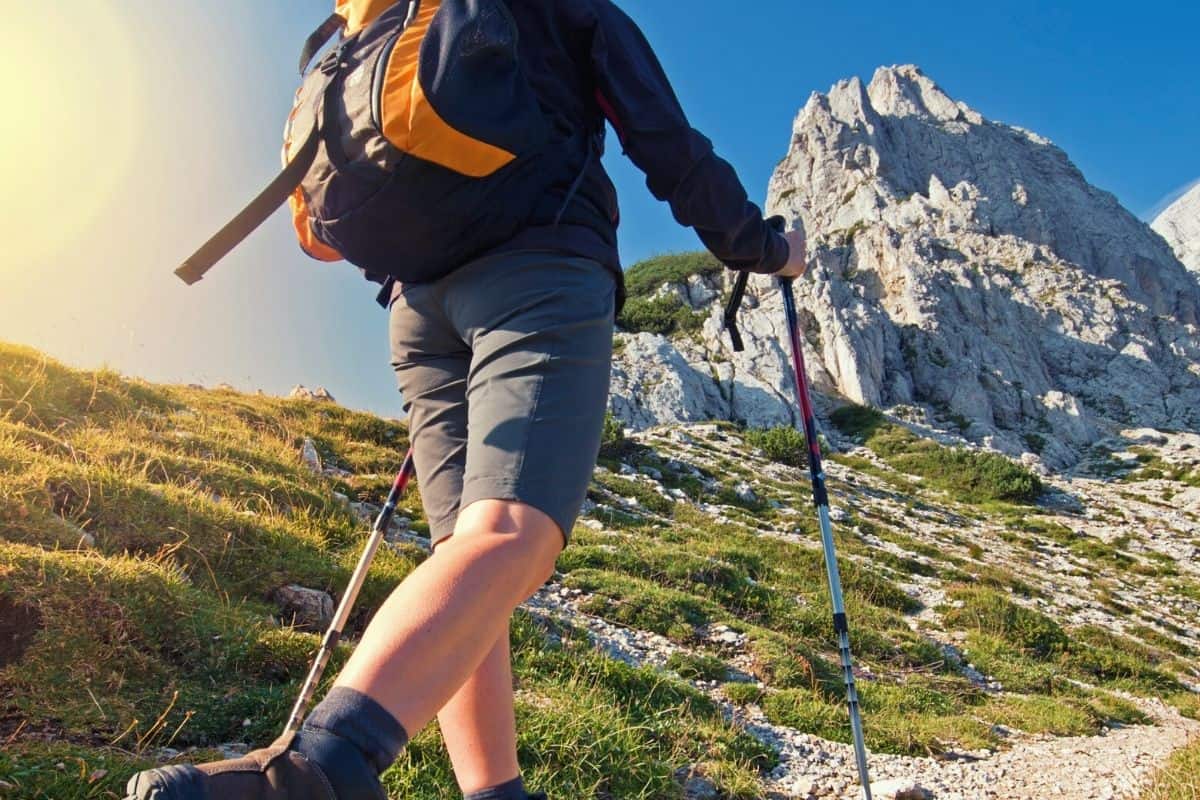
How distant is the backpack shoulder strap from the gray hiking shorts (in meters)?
0.46

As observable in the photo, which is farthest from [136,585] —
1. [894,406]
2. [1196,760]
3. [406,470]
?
[894,406]

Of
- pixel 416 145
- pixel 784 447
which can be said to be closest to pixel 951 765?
pixel 416 145

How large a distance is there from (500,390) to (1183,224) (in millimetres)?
225412

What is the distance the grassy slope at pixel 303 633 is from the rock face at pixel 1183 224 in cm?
17946

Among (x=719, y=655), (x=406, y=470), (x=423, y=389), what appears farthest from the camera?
(x=719, y=655)

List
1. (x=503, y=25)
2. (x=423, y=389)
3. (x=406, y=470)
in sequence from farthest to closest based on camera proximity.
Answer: (x=406, y=470), (x=423, y=389), (x=503, y=25)

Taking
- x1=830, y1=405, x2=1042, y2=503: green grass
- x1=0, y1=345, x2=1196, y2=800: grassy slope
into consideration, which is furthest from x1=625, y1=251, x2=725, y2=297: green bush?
x1=0, y1=345, x2=1196, y2=800: grassy slope

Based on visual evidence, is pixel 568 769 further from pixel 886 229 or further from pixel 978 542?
pixel 886 229

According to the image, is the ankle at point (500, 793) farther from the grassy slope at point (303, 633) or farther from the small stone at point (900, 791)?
the small stone at point (900, 791)

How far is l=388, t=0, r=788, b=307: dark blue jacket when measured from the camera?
214 cm

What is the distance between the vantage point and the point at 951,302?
62.0 metres

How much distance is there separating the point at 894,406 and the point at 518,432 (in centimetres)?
5302

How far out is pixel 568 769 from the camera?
3807 millimetres

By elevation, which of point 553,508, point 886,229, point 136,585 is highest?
point 886,229
